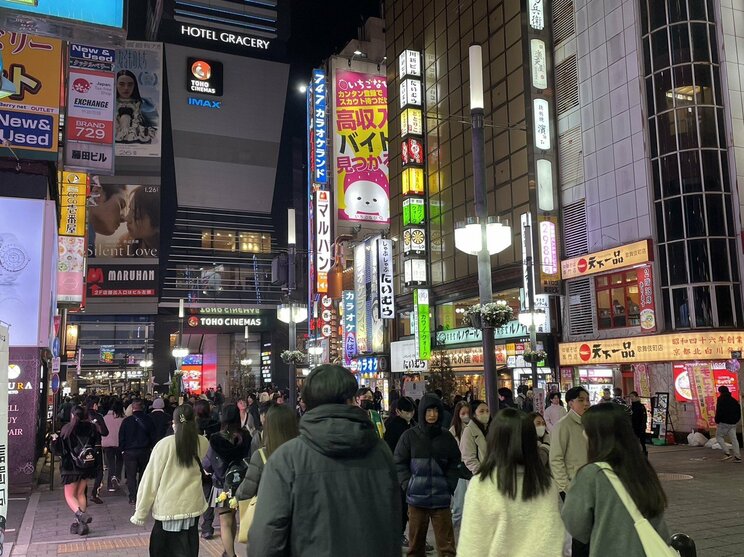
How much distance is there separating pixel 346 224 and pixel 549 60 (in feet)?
48.8

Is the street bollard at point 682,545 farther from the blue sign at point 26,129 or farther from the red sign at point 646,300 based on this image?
Answer: the red sign at point 646,300

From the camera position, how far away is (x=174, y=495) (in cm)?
610

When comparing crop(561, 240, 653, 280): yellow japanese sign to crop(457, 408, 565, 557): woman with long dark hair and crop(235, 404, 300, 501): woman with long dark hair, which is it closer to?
crop(235, 404, 300, 501): woman with long dark hair

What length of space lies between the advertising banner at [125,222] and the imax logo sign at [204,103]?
9.82m

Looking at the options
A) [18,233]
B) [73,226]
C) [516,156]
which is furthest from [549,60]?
[18,233]

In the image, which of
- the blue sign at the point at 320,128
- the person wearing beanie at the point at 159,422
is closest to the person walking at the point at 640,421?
the person wearing beanie at the point at 159,422

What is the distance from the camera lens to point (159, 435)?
40.3 ft

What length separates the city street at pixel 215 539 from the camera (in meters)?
8.48

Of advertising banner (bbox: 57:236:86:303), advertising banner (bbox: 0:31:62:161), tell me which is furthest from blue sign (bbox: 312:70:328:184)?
advertising banner (bbox: 0:31:62:161)

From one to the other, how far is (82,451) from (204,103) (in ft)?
182

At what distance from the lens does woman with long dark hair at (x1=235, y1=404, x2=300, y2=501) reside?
5102 mm

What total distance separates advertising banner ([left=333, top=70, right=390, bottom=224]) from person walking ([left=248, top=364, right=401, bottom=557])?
34.3m

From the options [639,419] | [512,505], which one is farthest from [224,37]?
[512,505]

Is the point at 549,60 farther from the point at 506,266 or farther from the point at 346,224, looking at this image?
the point at 346,224
